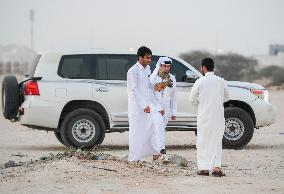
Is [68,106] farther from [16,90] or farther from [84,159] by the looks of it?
[84,159]

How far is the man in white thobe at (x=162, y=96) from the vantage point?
15.9 m

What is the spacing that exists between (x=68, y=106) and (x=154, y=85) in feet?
9.70

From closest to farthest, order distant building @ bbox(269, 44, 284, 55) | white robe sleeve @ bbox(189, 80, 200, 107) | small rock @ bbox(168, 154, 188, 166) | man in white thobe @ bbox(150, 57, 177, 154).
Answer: white robe sleeve @ bbox(189, 80, 200, 107) → small rock @ bbox(168, 154, 188, 166) → man in white thobe @ bbox(150, 57, 177, 154) → distant building @ bbox(269, 44, 284, 55)

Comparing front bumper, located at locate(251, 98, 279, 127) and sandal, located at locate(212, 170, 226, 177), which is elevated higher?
front bumper, located at locate(251, 98, 279, 127)

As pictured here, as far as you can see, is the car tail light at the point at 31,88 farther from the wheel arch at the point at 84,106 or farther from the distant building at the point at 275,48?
the distant building at the point at 275,48

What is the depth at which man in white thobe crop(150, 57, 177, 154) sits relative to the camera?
15.9m

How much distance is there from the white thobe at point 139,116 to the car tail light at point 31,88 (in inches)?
148

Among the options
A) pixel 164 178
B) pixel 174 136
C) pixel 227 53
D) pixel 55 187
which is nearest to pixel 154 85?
pixel 164 178

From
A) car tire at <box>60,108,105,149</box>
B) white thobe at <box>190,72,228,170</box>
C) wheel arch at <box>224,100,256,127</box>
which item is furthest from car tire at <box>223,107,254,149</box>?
white thobe at <box>190,72,228,170</box>

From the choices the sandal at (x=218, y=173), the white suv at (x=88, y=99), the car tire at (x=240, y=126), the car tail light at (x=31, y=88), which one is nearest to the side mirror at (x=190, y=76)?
the white suv at (x=88, y=99)

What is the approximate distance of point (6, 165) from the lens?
1440 centimetres

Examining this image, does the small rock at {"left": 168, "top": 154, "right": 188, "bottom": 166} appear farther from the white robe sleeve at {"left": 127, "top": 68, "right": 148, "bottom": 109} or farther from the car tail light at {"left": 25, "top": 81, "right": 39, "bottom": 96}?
the car tail light at {"left": 25, "top": 81, "right": 39, "bottom": 96}

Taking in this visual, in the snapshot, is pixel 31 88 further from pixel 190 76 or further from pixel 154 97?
pixel 154 97

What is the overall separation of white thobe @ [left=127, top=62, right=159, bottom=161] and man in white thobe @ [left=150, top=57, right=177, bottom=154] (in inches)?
29.2
